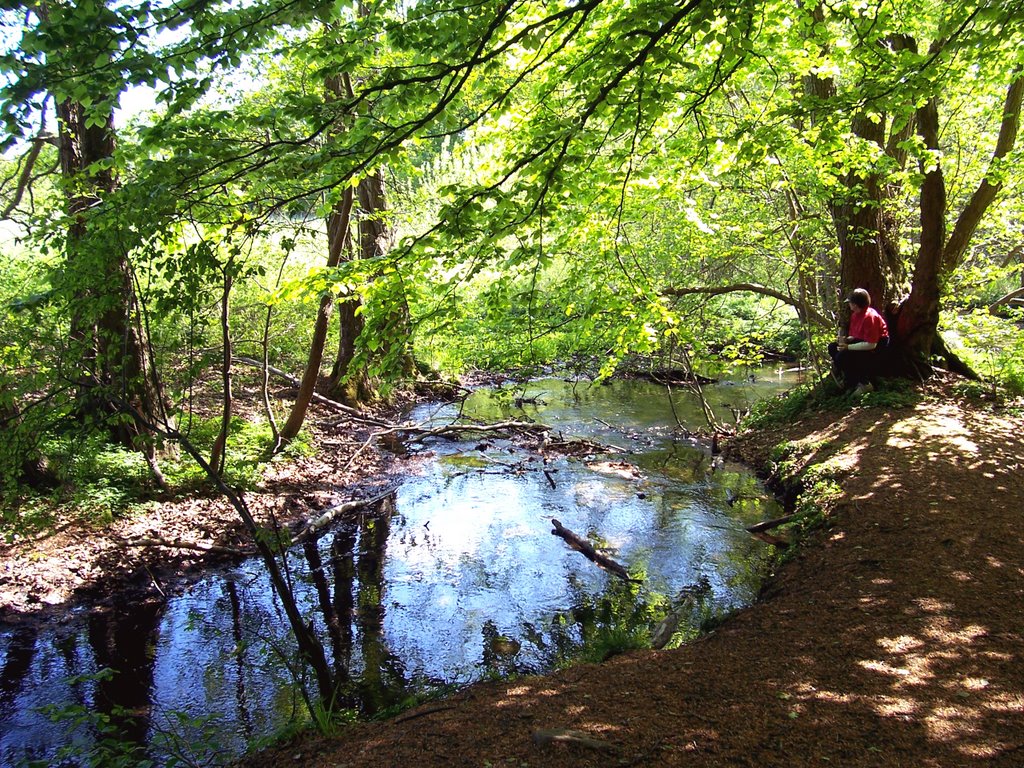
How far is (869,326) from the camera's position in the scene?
32.6 ft

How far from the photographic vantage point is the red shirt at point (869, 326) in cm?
992

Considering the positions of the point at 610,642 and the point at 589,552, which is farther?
the point at 589,552

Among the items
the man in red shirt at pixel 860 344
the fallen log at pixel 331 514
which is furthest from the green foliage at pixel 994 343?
the fallen log at pixel 331 514

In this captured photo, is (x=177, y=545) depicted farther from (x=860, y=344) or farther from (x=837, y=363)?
(x=837, y=363)

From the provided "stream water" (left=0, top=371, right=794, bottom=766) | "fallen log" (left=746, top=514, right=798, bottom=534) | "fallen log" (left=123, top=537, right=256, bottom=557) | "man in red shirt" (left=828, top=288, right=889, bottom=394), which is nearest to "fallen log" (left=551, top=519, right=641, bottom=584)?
"stream water" (left=0, top=371, right=794, bottom=766)

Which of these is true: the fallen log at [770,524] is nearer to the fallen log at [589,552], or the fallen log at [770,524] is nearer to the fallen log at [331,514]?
the fallen log at [589,552]

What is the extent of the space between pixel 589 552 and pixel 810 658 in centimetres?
350

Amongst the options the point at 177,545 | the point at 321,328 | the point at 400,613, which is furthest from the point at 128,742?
the point at 321,328

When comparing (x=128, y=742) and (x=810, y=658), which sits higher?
(x=810, y=658)

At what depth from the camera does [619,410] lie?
16.3 m

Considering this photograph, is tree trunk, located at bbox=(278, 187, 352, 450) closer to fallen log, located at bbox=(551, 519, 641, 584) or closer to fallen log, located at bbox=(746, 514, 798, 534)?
fallen log, located at bbox=(551, 519, 641, 584)

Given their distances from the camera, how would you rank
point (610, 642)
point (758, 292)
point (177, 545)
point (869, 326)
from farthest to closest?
point (758, 292) < point (869, 326) < point (177, 545) < point (610, 642)

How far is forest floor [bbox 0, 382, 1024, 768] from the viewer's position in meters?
3.40

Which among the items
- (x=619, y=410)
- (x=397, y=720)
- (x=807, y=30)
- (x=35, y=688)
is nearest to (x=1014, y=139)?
(x=807, y=30)
